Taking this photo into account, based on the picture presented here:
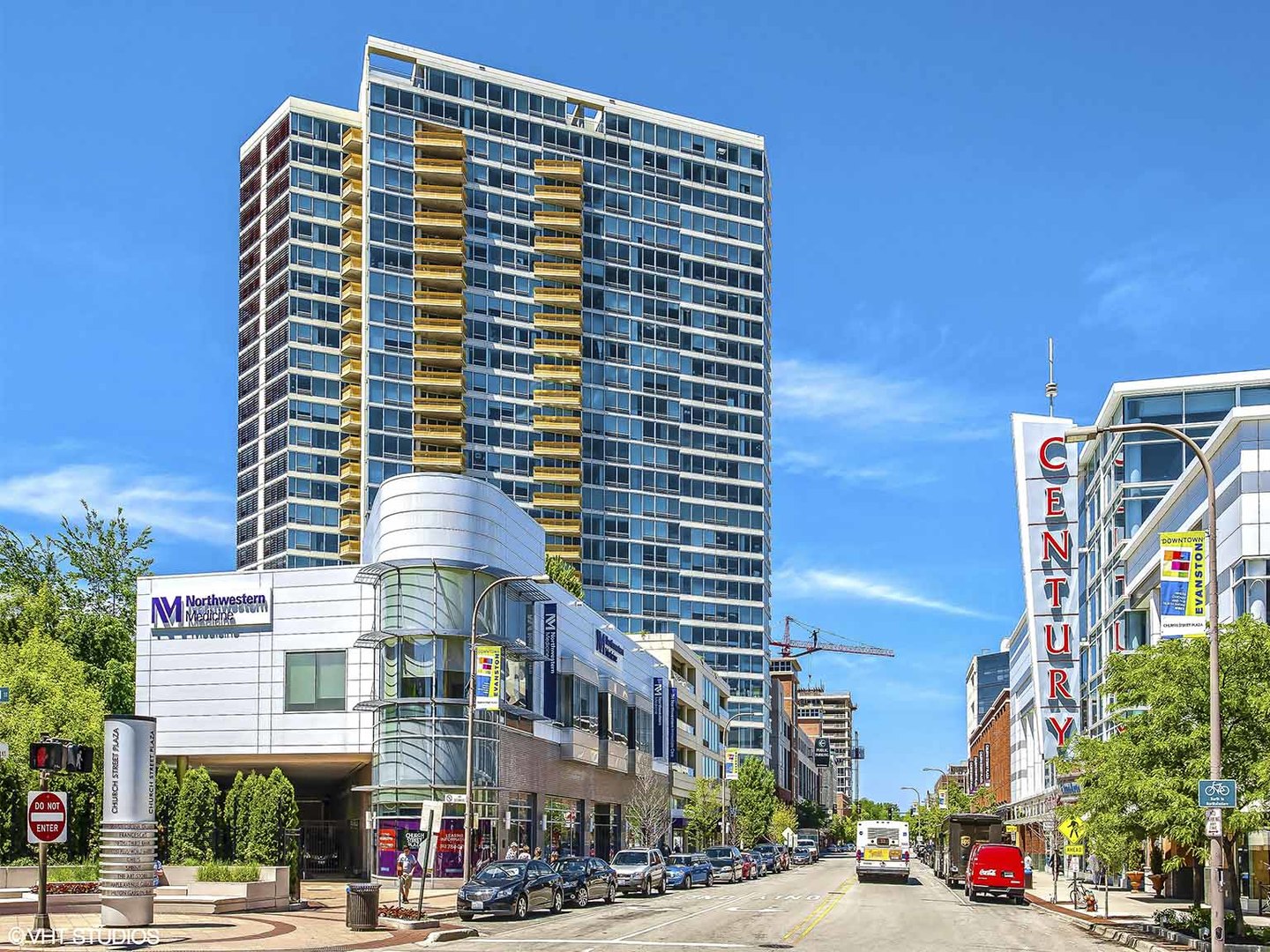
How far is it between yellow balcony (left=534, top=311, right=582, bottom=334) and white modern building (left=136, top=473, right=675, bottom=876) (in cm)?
6965

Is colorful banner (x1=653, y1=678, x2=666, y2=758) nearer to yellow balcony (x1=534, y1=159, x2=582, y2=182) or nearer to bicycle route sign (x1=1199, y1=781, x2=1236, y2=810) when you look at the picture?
yellow balcony (x1=534, y1=159, x2=582, y2=182)

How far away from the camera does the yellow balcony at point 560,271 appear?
140 meters

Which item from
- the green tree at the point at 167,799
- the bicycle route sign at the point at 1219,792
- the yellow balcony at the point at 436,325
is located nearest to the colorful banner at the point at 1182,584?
the bicycle route sign at the point at 1219,792

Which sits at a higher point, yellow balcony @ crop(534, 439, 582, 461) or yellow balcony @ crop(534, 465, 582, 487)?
yellow balcony @ crop(534, 439, 582, 461)

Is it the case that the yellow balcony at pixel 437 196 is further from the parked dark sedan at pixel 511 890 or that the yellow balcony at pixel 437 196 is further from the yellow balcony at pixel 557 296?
the parked dark sedan at pixel 511 890

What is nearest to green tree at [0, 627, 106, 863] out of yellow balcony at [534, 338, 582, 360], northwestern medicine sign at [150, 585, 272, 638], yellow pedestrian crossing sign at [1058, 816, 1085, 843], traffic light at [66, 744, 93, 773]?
northwestern medicine sign at [150, 585, 272, 638]

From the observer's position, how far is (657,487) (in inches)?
5802

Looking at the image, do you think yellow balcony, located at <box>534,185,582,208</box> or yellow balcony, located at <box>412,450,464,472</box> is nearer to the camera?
yellow balcony, located at <box>412,450,464,472</box>

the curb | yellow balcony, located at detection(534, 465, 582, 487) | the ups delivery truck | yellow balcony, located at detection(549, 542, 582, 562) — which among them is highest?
yellow balcony, located at detection(534, 465, 582, 487)

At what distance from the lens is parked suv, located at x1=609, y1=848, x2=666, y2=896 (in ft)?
181

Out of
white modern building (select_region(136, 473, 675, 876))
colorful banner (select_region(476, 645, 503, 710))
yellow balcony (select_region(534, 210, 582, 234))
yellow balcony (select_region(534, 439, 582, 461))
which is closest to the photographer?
colorful banner (select_region(476, 645, 503, 710))

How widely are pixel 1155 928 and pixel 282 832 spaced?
86.1 ft

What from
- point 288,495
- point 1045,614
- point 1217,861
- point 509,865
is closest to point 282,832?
point 509,865

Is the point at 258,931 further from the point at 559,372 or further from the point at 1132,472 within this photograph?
the point at 559,372
